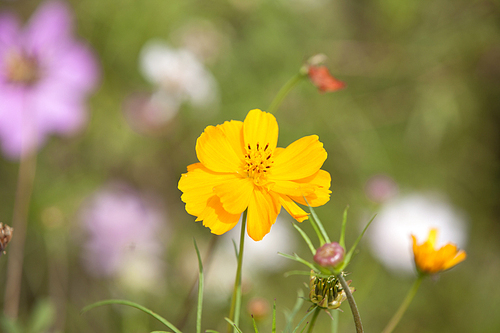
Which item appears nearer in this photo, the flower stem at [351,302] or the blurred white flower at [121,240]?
the flower stem at [351,302]

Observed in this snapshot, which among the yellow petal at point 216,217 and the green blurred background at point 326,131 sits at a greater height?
the green blurred background at point 326,131

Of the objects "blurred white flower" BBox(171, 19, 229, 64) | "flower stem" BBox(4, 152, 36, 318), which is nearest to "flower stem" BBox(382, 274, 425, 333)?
"flower stem" BBox(4, 152, 36, 318)

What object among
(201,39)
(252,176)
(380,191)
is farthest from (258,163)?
(201,39)

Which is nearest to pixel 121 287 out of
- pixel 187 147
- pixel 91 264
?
pixel 91 264

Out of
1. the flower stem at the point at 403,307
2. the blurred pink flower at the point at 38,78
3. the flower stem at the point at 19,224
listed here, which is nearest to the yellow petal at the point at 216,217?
the flower stem at the point at 403,307

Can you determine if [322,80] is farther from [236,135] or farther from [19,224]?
[19,224]

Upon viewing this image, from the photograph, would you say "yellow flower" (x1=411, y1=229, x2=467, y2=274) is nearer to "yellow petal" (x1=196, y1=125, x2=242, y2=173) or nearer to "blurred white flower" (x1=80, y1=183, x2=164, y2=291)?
"yellow petal" (x1=196, y1=125, x2=242, y2=173)

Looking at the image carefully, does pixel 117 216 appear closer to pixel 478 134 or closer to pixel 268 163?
pixel 268 163

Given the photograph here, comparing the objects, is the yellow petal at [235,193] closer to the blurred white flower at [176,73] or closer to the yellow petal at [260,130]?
the yellow petal at [260,130]
